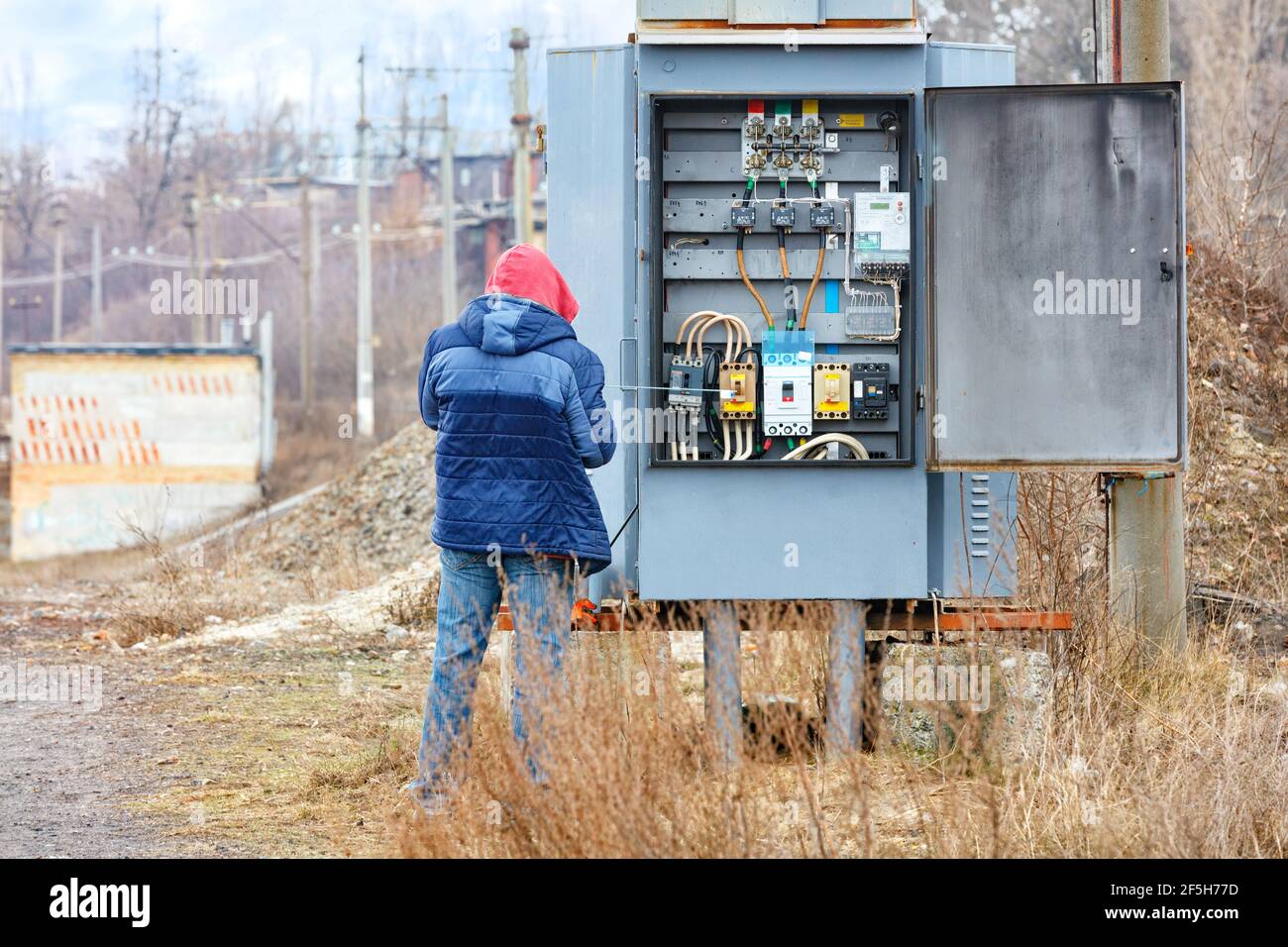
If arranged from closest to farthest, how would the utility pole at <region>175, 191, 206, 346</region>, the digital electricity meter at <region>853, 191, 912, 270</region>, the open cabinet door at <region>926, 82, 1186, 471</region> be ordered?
the open cabinet door at <region>926, 82, 1186, 471</region> → the digital electricity meter at <region>853, 191, 912, 270</region> → the utility pole at <region>175, 191, 206, 346</region>

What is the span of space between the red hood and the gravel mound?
1215 cm

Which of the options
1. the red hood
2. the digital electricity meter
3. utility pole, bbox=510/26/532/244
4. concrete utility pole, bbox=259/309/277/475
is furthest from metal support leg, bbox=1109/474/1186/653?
concrete utility pole, bbox=259/309/277/475

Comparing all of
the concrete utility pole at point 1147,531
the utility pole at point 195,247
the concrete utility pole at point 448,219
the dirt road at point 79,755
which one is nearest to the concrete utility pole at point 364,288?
the concrete utility pole at point 448,219

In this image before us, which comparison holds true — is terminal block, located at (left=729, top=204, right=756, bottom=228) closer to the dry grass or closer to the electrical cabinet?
the electrical cabinet

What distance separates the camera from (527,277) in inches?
206

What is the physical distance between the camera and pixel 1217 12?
25828 mm

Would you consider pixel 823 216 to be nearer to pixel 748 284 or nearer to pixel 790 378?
pixel 748 284

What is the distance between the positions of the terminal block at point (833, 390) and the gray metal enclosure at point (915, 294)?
0.04 ft

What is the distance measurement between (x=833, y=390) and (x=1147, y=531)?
1.85m

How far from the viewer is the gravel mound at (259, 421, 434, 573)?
747 inches

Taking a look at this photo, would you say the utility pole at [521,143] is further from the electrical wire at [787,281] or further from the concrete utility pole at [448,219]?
the electrical wire at [787,281]
